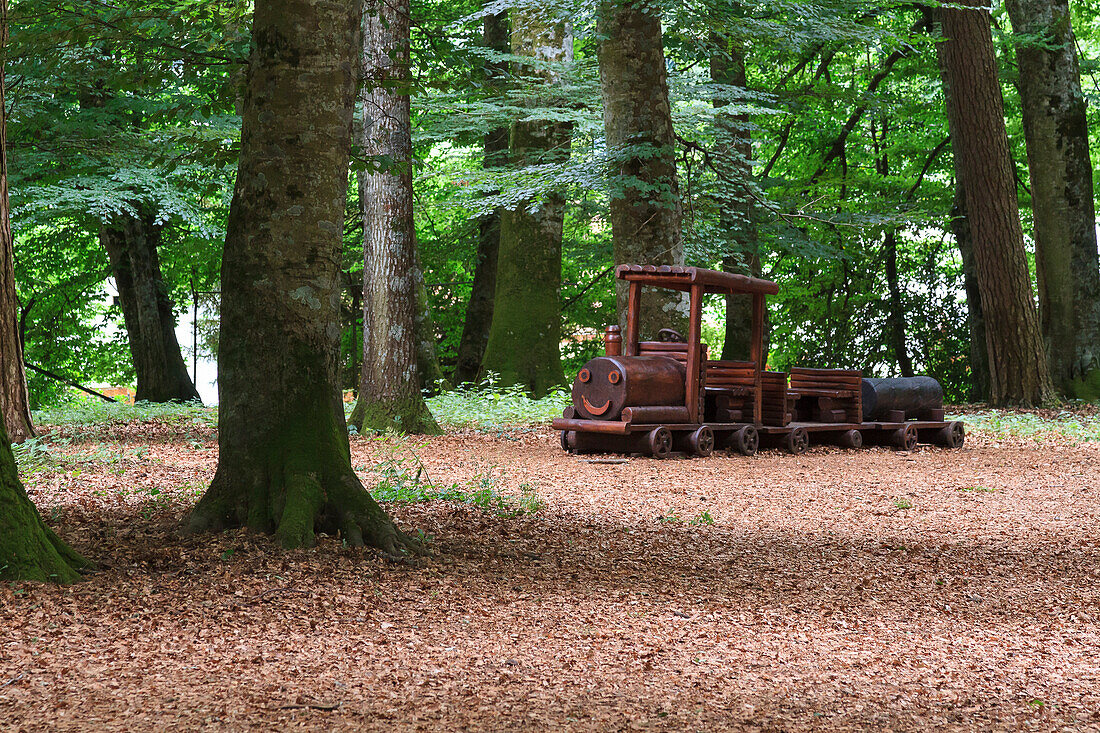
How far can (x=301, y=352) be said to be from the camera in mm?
5121

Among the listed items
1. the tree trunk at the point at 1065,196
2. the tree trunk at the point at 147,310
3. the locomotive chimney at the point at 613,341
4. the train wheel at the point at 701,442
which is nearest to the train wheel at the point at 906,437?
the train wheel at the point at 701,442

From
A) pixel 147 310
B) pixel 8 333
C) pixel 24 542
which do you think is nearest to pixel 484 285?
pixel 147 310

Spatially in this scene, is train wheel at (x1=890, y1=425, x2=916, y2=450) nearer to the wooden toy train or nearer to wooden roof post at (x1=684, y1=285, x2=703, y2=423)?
the wooden toy train

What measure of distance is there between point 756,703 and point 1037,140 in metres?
16.5

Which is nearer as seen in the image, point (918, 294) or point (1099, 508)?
point (1099, 508)

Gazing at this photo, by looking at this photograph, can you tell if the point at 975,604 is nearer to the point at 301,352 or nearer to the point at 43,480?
the point at 301,352

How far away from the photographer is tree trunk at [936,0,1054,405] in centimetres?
1584

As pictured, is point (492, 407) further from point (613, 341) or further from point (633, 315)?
point (633, 315)

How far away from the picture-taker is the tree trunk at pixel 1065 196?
16797 millimetres

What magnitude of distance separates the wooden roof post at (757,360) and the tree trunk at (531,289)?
5803 millimetres

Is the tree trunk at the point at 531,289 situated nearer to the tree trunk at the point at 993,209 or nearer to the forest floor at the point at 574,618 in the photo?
the tree trunk at the point at 993,209

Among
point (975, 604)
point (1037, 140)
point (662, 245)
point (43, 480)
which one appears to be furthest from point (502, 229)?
point (975, 604)

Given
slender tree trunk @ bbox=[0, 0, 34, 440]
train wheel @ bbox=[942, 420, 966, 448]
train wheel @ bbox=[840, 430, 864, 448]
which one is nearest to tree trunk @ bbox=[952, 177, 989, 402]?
train wheel @ bbox=[942, 420, 966, 448]

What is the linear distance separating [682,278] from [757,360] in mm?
1509
